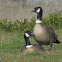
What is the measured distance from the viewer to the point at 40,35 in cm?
1251

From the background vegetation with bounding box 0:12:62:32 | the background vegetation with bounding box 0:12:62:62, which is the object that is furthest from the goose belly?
the background vegetation with bounding box 0:12:62:32

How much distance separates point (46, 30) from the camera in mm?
12742

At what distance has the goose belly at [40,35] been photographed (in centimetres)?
1248

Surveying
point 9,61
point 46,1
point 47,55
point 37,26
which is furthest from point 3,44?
point 46,1

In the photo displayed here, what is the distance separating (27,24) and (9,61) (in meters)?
7.96

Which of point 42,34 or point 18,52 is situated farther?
point 42,34

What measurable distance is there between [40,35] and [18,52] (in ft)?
3.46

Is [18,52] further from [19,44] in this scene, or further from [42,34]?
[19,44]

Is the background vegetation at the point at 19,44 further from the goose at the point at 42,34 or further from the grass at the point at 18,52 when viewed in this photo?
the goose at the point at 42,34

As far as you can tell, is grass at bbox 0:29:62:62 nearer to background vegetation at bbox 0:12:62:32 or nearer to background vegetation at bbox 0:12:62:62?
background vegetation at bbox 0:12:62:62

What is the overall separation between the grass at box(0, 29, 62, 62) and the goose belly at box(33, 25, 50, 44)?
0.46 meters

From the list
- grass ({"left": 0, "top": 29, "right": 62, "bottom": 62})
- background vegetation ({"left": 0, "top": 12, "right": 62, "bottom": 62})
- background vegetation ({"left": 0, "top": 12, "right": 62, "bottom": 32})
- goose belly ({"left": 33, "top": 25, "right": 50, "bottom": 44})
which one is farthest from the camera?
background vegetation ({"left": 0, "top": 12, "right": 62, "bottom": 32})

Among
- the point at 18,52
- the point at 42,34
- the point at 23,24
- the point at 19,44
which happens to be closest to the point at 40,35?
the point at 42,34

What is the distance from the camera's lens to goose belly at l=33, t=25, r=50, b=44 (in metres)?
12.5
